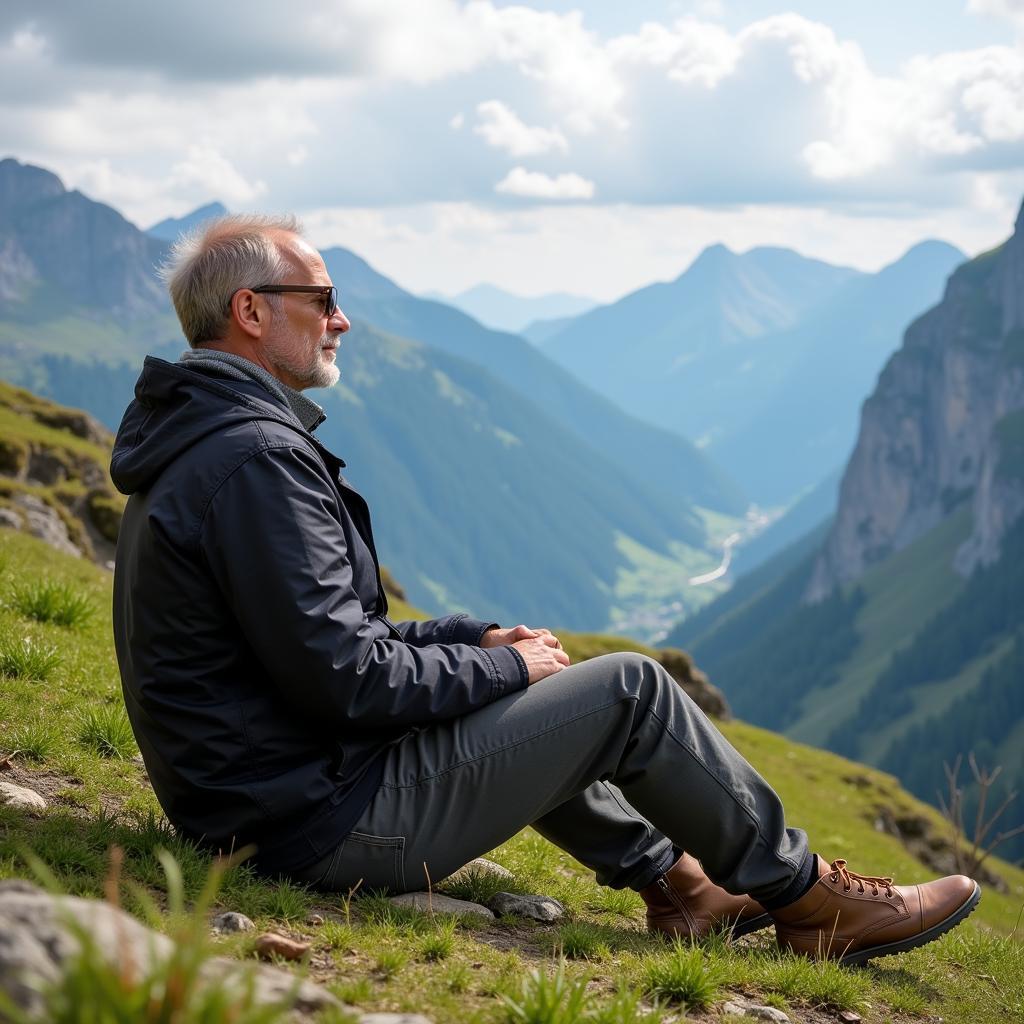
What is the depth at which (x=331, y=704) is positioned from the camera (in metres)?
5.70

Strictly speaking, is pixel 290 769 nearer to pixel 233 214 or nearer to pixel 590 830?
pixel 590 830

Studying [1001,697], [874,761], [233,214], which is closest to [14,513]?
[233,214]

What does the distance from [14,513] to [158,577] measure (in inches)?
856

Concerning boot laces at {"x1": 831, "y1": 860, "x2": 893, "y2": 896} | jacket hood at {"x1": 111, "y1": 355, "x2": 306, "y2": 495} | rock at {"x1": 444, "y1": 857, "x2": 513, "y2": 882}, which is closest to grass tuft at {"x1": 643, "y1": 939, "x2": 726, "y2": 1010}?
boot laces at {"x1": 831, "y1": 860, "x2": 893, "y2": 896}

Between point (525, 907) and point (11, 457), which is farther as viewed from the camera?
point (11, 457)

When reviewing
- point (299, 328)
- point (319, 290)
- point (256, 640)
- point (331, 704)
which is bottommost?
point (331, 704)

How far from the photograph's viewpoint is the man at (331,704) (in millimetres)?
5672

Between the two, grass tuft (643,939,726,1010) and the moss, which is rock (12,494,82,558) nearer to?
the moss

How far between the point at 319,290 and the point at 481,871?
4010 millimetres

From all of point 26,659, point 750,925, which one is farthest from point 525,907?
point 26,659

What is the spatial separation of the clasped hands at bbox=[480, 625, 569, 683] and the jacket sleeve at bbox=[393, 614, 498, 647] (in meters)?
0.07

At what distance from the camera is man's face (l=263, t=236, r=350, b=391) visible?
6.50 m

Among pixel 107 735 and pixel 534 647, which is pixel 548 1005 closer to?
pixel 534 647

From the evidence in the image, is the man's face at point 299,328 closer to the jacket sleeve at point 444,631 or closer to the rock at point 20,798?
the jacket sleeve at point 444,631
